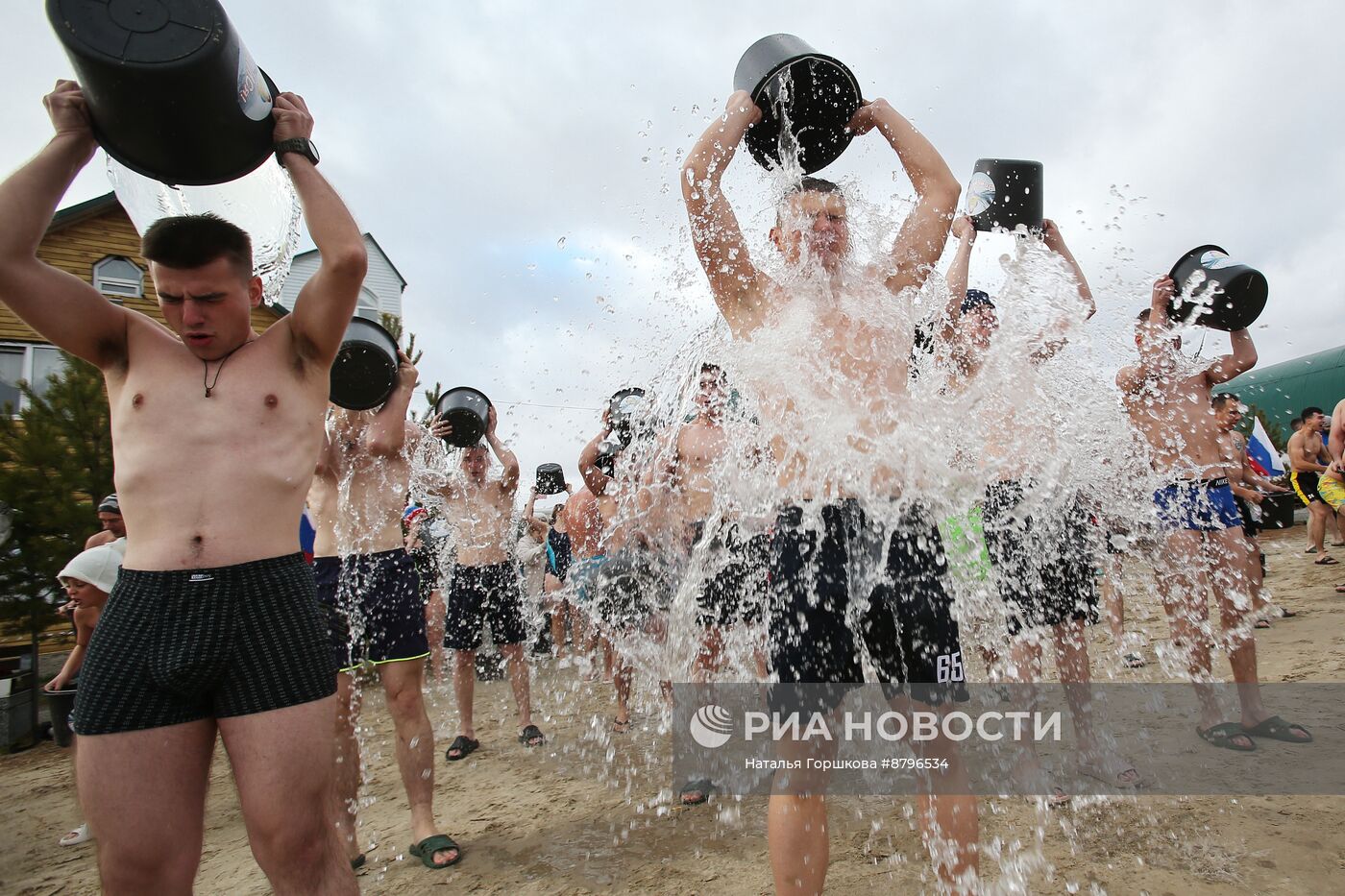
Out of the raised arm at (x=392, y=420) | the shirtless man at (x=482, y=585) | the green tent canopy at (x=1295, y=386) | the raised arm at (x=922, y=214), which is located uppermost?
the green tent canopy at (x=1295, y=386)

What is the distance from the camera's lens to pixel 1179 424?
365 centimetres

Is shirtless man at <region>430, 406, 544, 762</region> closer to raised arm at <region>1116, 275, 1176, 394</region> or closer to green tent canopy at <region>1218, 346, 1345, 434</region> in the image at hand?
raised arm at <region>1116, 275, 1176, 394</region>

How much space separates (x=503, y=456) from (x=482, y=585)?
93cm

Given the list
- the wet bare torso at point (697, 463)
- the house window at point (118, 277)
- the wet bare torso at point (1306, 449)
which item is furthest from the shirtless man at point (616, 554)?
the house window at point (118, 277)

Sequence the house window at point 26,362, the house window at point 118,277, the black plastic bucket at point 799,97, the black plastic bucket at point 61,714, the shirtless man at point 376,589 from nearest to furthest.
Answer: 1. the black plastic bucket at point 799,97
2. the shirtless man at point 376,589
3. the black plastic bucket at point 61,714
4. the house window at point 26,362
5. the house window at point 118,277

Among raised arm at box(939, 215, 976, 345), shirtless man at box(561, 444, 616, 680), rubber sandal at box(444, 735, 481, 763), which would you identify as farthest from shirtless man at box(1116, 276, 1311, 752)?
rubber sandal at box(444, 735, 481, 763)

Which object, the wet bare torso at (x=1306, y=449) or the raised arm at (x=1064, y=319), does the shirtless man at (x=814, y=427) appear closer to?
the raised arm at (x=1064, y=319)

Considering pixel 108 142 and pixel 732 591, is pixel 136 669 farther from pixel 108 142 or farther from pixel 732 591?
pixel 732 591

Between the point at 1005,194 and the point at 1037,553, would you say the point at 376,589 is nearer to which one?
the point at 1037,553

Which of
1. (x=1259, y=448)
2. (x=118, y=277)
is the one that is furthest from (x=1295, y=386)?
(x=118, y=277)

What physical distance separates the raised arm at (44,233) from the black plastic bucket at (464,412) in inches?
106

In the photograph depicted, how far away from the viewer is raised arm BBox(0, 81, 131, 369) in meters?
1.57

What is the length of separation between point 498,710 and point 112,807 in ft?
15.2

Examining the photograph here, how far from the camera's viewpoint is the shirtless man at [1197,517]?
3244mm
